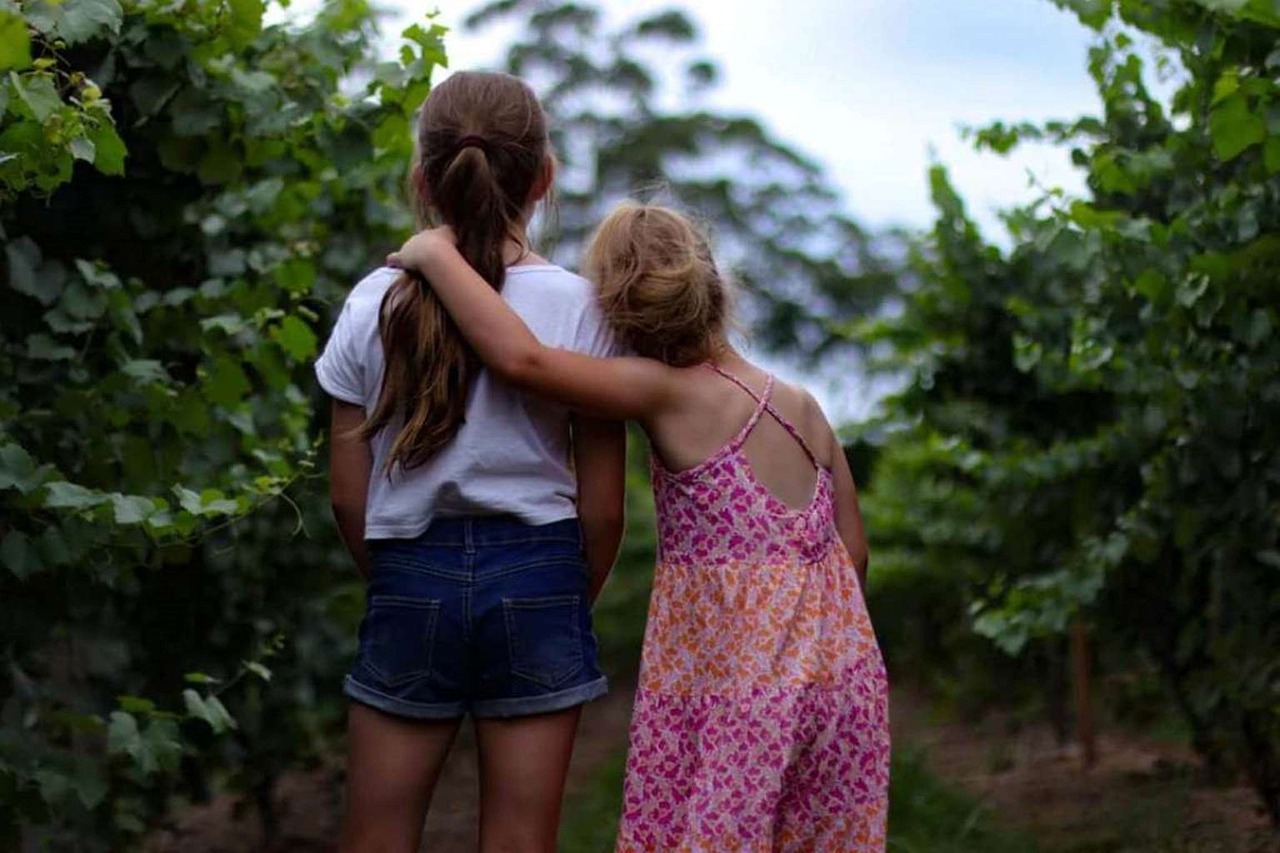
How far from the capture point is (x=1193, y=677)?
5203 mm

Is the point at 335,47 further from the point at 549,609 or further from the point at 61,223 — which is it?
the point at 549,609

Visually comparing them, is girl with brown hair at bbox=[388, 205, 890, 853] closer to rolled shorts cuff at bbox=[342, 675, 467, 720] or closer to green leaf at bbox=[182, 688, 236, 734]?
rolled shorts cuff at bbox=[342, 675, 467, 720]

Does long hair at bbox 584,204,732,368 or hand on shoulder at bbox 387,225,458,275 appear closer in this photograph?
hand on shoulder at bbox 387,225,458,275

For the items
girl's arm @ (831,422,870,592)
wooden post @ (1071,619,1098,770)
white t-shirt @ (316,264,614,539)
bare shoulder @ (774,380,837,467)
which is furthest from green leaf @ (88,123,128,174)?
wooden post @ (1071,619,1098,770)

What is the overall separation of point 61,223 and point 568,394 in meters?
1.46

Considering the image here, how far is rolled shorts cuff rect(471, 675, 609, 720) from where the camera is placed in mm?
2953

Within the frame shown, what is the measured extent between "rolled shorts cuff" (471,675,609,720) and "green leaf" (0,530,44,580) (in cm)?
90

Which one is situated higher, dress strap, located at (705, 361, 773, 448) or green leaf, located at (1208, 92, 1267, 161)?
green leaf, located at (1208, 92, 1267, 161)

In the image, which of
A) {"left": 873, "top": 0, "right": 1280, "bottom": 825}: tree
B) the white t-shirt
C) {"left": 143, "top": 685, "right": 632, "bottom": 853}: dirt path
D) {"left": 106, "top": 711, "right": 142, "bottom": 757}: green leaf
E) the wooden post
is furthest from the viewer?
the wooden post

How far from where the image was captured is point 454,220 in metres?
3.08

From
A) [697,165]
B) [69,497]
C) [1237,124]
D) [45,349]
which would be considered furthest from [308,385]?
[697,165]

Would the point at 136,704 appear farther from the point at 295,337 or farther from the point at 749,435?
the point at 749,435

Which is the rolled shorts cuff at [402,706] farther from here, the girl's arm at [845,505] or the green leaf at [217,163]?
the green leaf at [217,163]

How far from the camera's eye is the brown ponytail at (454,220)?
9.83 ft
